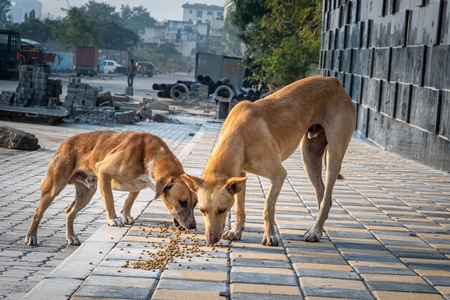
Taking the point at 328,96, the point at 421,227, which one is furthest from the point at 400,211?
the point at 328,96

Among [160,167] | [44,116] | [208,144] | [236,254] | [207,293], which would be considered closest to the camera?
[207,293]

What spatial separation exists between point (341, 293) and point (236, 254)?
4.43 feet

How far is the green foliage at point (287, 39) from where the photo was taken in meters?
33.3

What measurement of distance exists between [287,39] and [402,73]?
19.1 meters

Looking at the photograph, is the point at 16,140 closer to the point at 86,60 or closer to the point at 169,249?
the point at 169,249

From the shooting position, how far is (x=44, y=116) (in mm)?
23016

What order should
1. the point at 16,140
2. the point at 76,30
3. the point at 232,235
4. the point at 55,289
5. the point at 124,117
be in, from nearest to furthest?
the point at 55,289, the point at 232,235, the point at 16,140, the point at 124,117, the point at 76,30

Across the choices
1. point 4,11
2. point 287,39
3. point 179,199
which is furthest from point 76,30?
point 179,199

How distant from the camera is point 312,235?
7125 millimetres

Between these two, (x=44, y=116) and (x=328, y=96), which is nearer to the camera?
(x=328, y=96)

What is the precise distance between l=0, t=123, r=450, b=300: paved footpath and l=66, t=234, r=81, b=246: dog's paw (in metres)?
0.11

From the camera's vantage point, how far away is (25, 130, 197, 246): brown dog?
295 inches

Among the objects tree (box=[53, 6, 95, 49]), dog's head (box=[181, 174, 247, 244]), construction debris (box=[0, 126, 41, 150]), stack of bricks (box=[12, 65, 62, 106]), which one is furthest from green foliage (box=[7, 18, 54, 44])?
dog's head (box=[181, 174, 247, 244])

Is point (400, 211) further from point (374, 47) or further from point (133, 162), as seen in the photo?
point (374, 47)
